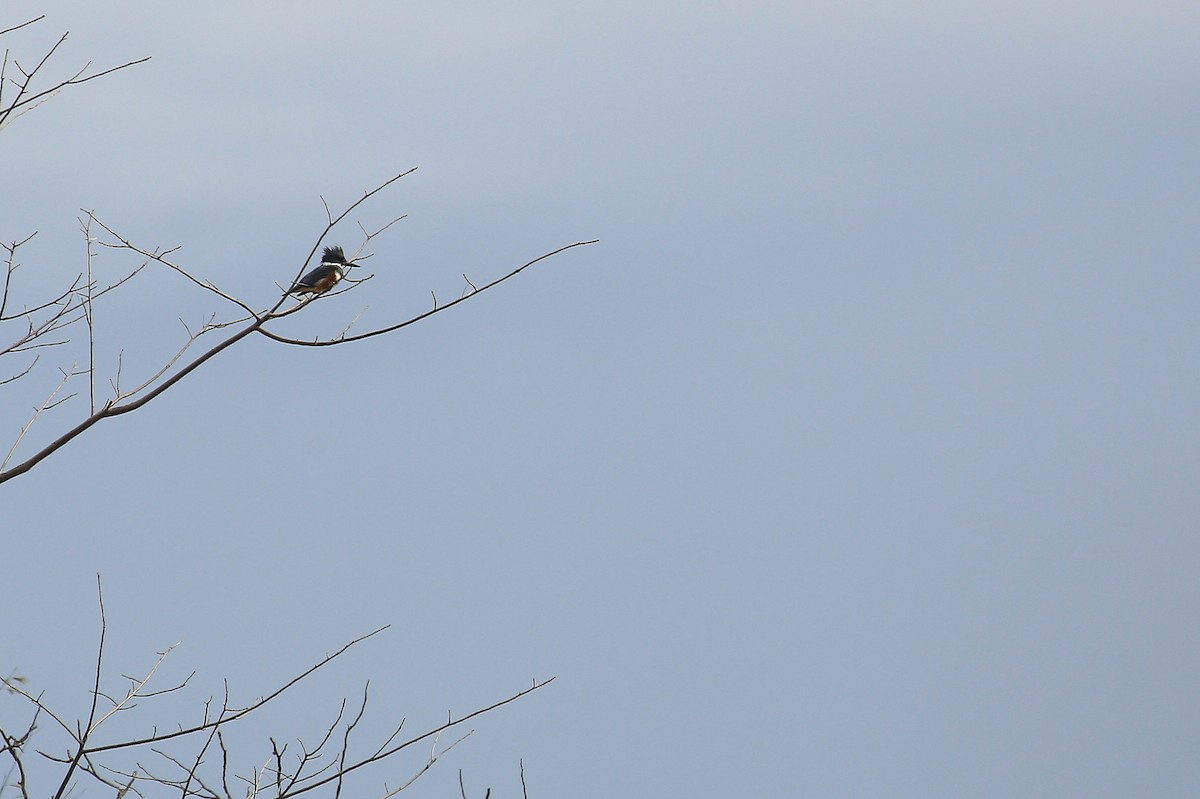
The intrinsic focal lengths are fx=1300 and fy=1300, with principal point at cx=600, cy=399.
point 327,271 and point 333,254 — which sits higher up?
point 333,254

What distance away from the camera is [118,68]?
15.7 ft

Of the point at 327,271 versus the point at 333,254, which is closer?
the point at 327,271

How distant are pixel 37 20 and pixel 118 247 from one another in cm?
94

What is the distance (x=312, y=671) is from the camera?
4.55 m

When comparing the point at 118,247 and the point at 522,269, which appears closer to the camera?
the point at 522,269

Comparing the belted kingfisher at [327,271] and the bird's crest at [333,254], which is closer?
the belted kingfisher at [327,271]

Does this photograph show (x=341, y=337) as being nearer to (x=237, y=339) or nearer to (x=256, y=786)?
(x=237, y=339)

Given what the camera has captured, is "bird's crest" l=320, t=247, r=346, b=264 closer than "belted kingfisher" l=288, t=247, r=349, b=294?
No

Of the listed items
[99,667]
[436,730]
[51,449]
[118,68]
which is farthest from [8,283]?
[436,730]

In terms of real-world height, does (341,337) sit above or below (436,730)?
above

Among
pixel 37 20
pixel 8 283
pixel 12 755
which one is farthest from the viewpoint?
pixel 8 283

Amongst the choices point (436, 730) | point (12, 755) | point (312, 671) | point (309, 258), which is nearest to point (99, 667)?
point (12, 755)

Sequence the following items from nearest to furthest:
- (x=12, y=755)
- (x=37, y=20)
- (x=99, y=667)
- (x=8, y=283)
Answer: (x=12, y=755)
(x=99, y=667)
(x=37, y=20)
(x=8, y=283)

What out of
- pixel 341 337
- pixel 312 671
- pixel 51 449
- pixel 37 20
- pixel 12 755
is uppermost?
pixel 37 20
